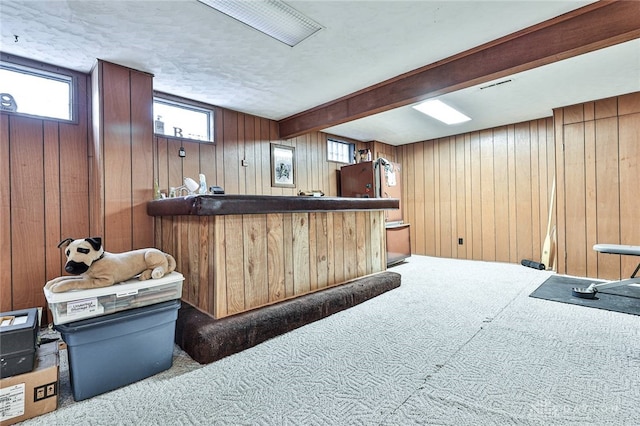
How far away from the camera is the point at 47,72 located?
2580 millimetres

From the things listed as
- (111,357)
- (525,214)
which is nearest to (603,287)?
(525,214)

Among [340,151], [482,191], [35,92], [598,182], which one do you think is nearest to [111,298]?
[35,92]

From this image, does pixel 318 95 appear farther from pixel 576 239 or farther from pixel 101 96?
pixel 576 239

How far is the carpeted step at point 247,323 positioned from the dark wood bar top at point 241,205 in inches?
29.5

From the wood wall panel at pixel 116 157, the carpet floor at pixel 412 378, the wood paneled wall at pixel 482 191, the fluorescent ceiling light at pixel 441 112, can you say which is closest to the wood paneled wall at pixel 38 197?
the wood wall panel at pixel 116 157

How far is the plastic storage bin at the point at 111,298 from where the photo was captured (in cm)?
146

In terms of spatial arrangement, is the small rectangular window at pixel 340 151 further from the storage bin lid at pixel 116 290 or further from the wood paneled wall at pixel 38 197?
the storage bin lid at pixel 116 290

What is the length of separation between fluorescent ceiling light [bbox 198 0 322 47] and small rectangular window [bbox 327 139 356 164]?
3067mm

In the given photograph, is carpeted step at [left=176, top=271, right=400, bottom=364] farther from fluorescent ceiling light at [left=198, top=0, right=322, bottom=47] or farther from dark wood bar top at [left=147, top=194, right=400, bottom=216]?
fluorescent ceiling light at [left=198, top=0, right=322, bottom=47]

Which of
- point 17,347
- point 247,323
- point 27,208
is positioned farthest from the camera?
point 27,208

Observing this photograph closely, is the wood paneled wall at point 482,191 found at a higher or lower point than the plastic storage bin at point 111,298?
higher

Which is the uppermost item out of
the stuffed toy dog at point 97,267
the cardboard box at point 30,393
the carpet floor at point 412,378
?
the stuffed toy dog at point 97,267

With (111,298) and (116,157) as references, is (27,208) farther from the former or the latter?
(111,298)

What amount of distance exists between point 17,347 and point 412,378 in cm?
196
